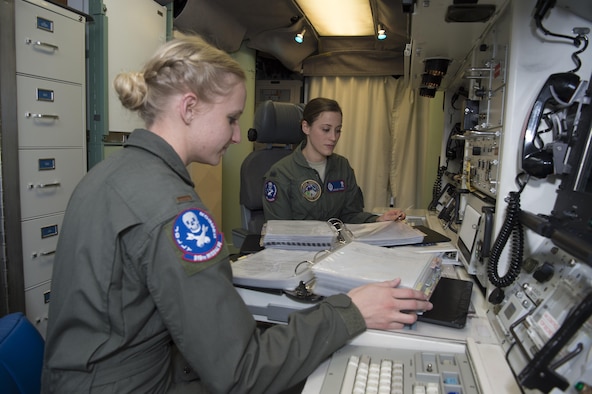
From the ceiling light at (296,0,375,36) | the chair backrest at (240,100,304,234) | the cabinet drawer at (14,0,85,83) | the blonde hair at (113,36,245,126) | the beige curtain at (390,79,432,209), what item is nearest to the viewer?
the blonde hair at (113,36,245,126)

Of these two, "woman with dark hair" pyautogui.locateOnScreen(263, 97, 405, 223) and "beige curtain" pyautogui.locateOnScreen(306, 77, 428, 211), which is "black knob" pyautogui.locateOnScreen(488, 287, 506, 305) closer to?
"woman with dark hair" pyautogui.locateOnScreen(263, 97, 405, 223)

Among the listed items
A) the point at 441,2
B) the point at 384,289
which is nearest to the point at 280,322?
the point at 384,289

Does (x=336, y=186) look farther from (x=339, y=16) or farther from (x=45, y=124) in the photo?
(x=339, y=16)

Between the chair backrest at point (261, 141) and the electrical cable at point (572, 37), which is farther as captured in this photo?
the chair backrest at point (261, 141)

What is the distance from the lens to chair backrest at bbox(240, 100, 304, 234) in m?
2.45

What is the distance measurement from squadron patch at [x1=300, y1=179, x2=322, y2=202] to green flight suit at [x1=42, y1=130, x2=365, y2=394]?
1362 millimetres

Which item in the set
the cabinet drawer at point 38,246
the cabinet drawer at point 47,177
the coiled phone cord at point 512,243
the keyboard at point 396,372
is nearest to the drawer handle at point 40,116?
the cabinet drawer at point 47,177

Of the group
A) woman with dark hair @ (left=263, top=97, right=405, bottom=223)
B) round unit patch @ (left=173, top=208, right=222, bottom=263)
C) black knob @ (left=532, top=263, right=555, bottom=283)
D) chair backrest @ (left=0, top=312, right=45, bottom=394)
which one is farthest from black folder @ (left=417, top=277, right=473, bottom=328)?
woman with dark hair @ (left=263, top=97, right=405, bottom=223)

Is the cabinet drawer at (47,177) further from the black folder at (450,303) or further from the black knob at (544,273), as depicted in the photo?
the black knob at (544,273)

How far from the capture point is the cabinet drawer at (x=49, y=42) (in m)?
1.78

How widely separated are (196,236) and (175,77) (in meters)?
0.35

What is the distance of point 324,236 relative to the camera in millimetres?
1403

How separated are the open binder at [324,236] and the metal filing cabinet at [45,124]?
1108mm

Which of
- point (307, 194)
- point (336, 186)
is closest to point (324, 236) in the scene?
point (307, 194)
